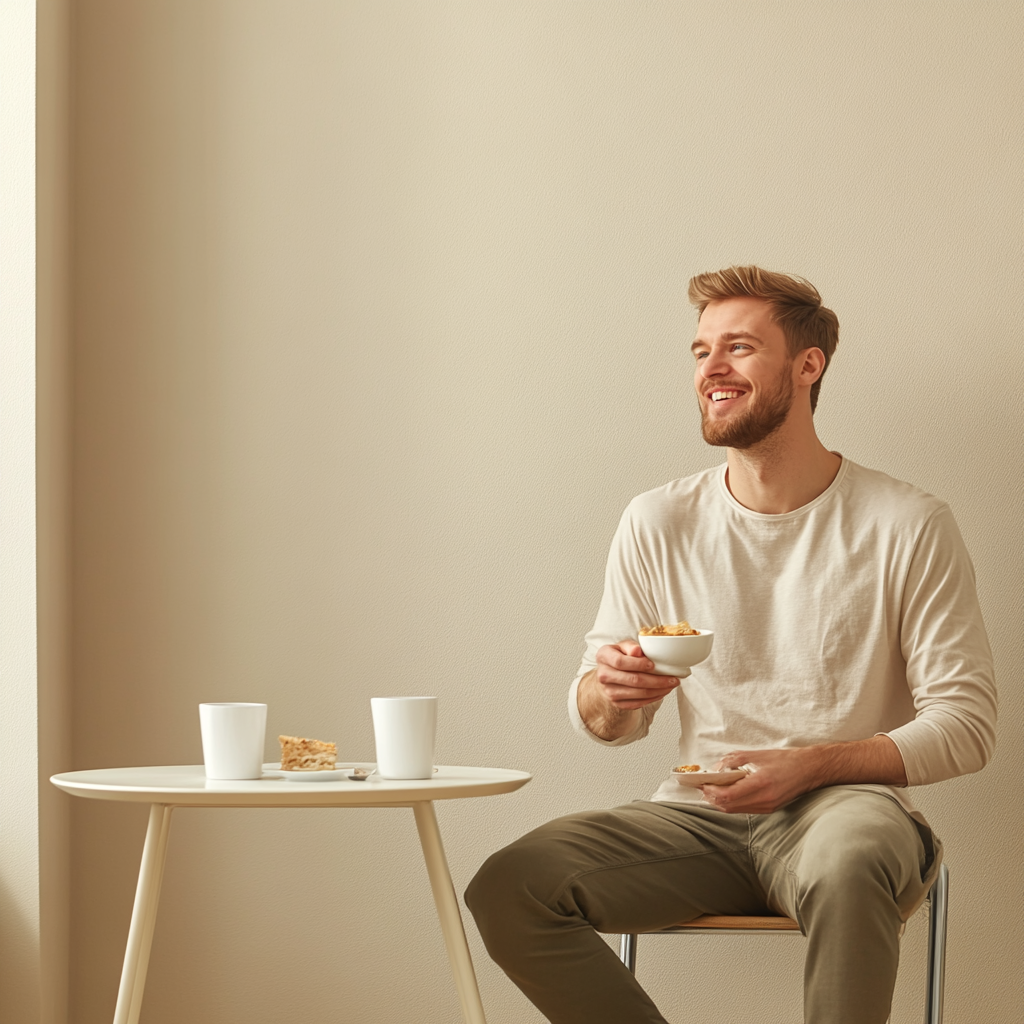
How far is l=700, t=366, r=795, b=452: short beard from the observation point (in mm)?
1757

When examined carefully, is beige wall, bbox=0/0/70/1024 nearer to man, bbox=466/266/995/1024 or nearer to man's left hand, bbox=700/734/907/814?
man, bbox=466/266/995/1024

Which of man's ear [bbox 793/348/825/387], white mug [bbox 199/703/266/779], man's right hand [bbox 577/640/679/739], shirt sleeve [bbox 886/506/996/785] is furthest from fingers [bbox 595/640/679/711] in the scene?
man's ear [bbox 793/348/825/387]

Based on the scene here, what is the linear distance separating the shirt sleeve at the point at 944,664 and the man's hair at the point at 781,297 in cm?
34

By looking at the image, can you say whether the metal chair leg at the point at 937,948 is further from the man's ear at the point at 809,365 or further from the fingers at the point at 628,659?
the man's ear at the point at 809,365

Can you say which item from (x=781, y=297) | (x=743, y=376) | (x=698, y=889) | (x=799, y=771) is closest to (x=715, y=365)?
(x=743, y=376)

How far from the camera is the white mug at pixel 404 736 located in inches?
52.4

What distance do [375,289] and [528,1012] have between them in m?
1.31

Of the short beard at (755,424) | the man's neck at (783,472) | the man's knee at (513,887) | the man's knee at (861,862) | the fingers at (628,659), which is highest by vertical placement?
the short beard at (755,424)

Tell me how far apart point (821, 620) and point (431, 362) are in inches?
33.0

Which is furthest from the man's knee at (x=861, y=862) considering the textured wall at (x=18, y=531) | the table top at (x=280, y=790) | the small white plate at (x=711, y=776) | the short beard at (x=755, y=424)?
the textured wall at (x=18, y=531)

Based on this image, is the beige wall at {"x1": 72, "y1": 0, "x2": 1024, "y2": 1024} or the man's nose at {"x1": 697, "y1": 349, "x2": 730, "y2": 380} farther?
the beige wall at {"x1": 72, "y1": 0, "x2": 1024, "y2": 1024}

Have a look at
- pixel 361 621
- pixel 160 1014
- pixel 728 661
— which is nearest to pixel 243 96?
pixel 361 621

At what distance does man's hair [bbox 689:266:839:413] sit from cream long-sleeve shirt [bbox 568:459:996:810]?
0.22m

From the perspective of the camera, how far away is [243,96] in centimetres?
211
